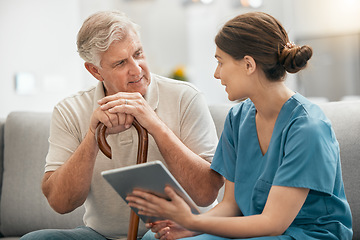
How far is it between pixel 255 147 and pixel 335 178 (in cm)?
23

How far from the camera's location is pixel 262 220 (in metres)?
1.22

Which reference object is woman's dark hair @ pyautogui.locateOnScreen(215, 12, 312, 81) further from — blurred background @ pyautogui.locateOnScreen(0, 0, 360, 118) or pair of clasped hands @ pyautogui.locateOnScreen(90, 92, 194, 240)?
blurred background @ pyautogui.locateOnScreen(0, 0, 360, 118)

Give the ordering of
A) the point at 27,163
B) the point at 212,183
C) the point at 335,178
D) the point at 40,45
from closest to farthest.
→ the point at 335,178 < the point at 212,183 < the point at 27,163 < the point at 40,45

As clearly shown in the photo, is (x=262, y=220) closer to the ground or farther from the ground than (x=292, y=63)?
closer to the ground

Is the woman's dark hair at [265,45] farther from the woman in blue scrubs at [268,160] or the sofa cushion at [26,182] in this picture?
the sofa cushion at [26,182]

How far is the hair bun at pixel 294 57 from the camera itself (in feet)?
4.22

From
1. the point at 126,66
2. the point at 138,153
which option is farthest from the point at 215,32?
the point at 138,153

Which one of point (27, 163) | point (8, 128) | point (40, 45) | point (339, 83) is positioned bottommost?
point (339, 83)

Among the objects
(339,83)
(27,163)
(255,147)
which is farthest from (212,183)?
(339,83)

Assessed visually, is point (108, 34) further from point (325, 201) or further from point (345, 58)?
point (345, 58)

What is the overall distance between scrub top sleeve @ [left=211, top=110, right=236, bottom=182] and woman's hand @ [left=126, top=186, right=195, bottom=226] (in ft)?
0.94

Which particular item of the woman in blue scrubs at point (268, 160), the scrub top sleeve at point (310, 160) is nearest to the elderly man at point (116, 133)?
the woman in blue scrubs at point (268, 160)

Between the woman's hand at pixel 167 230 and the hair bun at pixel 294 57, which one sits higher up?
the hair bun at pixel 294 57

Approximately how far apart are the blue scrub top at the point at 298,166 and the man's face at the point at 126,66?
388 millimetres
